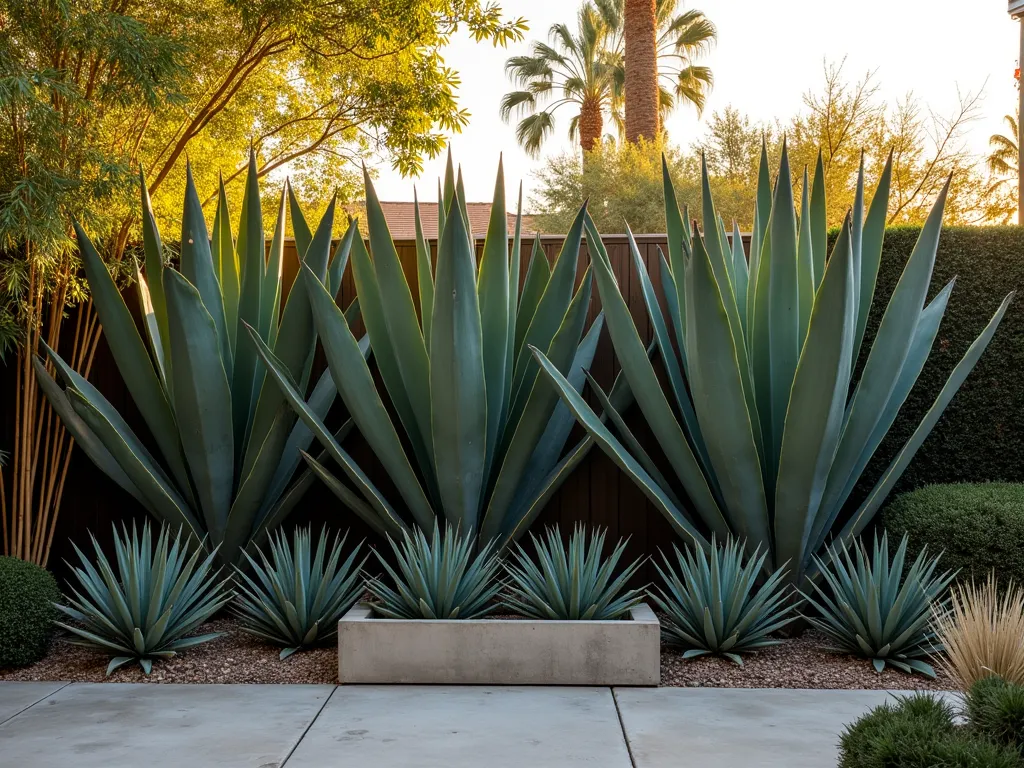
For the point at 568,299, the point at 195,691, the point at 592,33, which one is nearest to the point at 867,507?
the point at 568,299

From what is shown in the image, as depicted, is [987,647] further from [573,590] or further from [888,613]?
[573,590]

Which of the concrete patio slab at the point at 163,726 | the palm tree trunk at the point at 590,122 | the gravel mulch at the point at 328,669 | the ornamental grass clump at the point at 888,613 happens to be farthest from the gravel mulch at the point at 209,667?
the palm tree trunk at the point at 590,122

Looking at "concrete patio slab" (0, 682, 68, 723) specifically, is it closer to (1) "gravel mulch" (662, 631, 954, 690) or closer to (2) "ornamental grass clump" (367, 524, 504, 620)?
(2) "ornamental grass clump" (367, 524, 504, 620)

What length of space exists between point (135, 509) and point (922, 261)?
448 centimetres

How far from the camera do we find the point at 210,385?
4.65 metres

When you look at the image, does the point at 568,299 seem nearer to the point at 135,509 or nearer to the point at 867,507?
the point at 867,507

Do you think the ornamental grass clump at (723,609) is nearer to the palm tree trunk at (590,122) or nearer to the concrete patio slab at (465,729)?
the concrete patio slab at (465,729)

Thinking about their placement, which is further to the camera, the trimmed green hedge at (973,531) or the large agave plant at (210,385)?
the large agave plant at (210,385)

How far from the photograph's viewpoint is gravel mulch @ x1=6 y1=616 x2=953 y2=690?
3.89 m

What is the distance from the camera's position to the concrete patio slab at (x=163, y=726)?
119 inches

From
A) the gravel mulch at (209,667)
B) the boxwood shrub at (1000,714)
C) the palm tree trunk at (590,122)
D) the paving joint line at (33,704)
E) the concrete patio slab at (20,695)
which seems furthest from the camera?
the palm tree trunk at (590,122)

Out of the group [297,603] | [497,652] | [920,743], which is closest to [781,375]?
[497,652]

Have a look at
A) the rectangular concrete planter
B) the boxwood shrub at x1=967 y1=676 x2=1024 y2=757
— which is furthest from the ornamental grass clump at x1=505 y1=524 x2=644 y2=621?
the boxwood shrub at x1=967 y1=676 x2=1024 y2=757

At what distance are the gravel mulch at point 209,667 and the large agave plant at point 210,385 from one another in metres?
0.68
